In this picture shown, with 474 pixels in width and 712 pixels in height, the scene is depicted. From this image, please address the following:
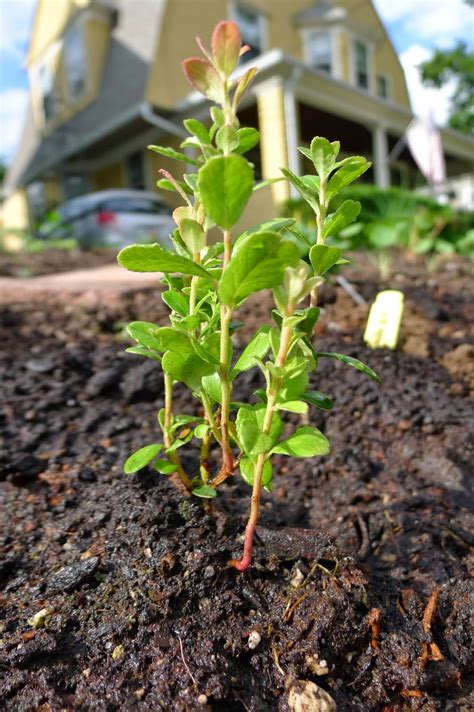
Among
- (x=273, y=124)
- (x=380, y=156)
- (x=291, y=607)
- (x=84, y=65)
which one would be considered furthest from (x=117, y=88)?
(x=291, y=607)

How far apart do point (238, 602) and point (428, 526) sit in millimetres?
567

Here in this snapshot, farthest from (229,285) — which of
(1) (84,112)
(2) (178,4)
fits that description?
(1) (84,112)

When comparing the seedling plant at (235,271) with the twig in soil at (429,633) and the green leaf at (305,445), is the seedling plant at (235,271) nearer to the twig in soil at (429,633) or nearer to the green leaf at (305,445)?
the green leaf at (305,445)

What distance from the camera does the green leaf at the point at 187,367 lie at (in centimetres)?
89

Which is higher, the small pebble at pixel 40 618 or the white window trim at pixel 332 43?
the white window trim at pixel 332 43

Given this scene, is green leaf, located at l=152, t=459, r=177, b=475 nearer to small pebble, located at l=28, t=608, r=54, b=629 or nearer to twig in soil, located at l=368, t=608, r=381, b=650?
small pebble, located at l=28, t=608, r=54, b=629

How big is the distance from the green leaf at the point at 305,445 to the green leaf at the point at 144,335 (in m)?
0.27

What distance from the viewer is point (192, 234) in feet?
2.76

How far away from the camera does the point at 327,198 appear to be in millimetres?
931

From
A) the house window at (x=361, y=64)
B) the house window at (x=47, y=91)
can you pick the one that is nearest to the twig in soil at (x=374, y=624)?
the house window at (x=361, y=64)

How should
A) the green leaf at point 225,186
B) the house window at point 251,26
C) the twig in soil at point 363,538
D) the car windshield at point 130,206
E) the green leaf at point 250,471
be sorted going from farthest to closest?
the house window at point 251,26, the car windshield at point 130,206, the twig in soil at point 363,538, the green leaf at point 250,471, the green leaf at point 225,186

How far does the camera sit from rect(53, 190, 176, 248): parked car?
10.2m

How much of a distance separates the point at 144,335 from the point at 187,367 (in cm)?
11

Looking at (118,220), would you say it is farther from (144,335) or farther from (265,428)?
(265,428)
